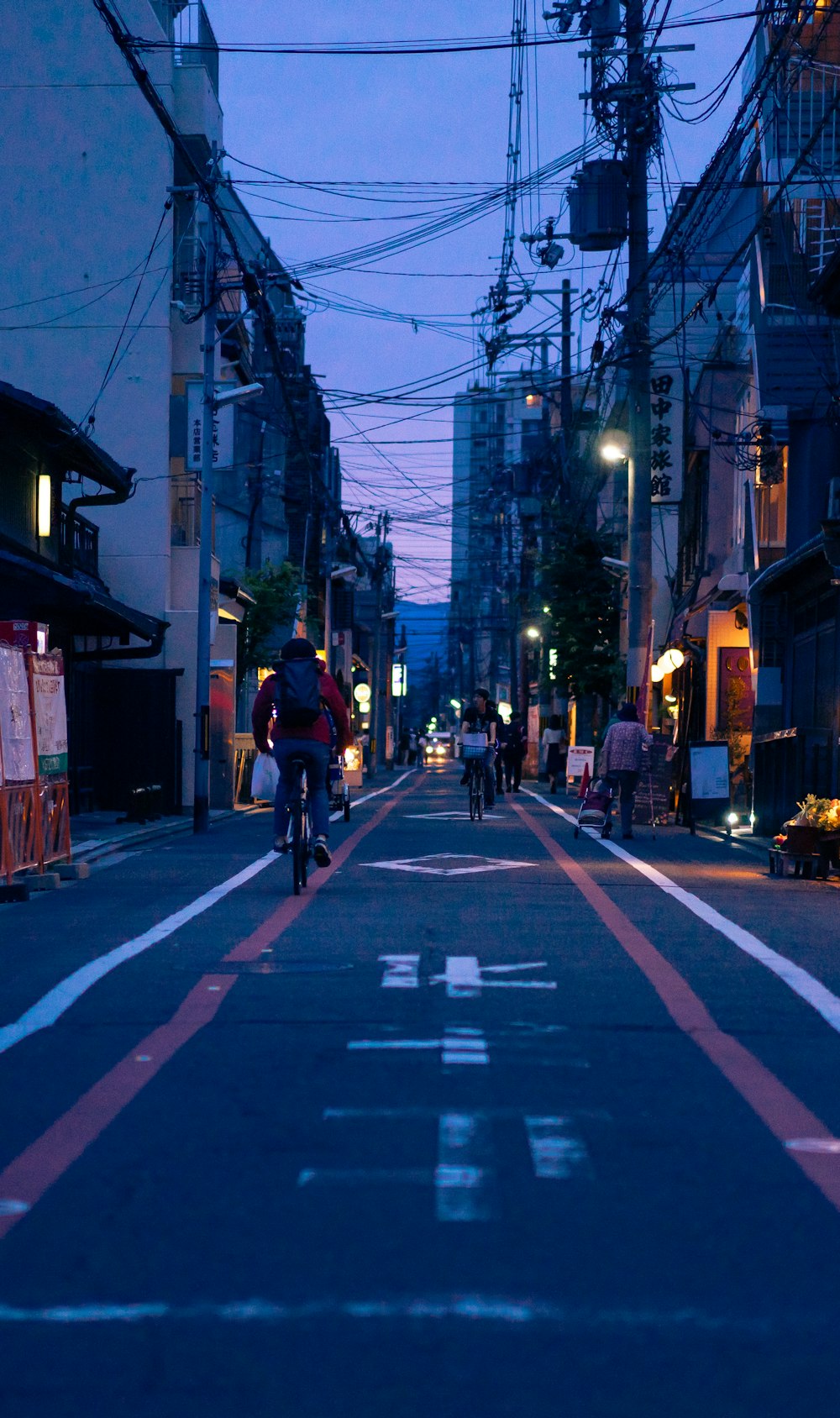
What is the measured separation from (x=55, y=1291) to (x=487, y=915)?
8.25m

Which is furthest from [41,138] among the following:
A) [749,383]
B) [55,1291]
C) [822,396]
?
[55,1291]

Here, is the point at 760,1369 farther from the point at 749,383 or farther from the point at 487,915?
the point at 749,383

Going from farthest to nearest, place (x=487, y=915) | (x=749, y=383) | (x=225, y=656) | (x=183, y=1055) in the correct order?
(x=225, y=656) < (x=749, y=383) < (x=487, y=915) < (x=183, y=1055)

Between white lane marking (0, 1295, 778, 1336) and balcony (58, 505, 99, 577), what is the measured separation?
25.5 metres

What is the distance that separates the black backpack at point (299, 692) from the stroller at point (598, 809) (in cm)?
988

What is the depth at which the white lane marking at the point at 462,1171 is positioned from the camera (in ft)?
16.0

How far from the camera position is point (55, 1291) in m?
4.21

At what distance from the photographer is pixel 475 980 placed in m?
9.16

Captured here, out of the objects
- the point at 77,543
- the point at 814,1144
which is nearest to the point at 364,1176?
the point at 814,1144

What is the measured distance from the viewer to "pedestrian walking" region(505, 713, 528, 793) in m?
44.3

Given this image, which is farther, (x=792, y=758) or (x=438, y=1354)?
(x=792, y=758)

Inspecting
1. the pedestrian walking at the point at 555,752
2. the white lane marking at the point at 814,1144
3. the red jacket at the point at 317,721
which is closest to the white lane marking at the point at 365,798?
the pedestrian walking at the point at 555,752

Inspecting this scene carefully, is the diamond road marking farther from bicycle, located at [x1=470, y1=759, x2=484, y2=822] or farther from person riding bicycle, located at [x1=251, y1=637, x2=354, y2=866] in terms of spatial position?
bicycle, located at [x1=470, y1=759, x2=484, y2=822]

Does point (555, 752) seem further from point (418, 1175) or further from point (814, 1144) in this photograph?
point (418, 1175)
